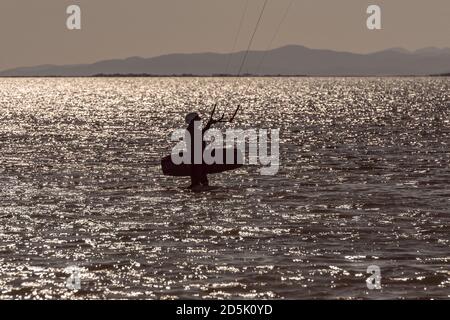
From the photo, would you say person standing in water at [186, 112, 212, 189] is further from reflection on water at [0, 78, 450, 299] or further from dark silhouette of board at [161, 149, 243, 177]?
reflection on water at [0, 78, 450, 299]

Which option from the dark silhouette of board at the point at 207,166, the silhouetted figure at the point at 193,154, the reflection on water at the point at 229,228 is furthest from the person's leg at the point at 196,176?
the reflection on water at the point at 229,228

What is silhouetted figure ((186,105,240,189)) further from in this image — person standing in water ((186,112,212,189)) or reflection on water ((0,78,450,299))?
reflection on water ((0,78,450,299))

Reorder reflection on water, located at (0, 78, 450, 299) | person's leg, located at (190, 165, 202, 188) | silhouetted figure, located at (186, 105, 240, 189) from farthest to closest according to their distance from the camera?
person's leg, located at (190, 165, 202, 188), silhouetted figure, located at (186, 105, 240, 189), reflection on water, located at (0, 78, 450, 299)

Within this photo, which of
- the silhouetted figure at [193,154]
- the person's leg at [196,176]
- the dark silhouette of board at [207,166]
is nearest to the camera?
the silhouetted figure at [193,154]

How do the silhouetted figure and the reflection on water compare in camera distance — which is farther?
the silhouetted figure

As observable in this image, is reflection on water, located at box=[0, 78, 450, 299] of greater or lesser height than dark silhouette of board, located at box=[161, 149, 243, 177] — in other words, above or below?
below

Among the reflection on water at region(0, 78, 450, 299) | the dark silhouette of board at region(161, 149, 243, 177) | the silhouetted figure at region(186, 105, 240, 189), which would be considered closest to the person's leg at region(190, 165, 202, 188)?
the silhouetted figure at region(186, 105, 240, 189)

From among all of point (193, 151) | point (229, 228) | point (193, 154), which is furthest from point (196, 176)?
point (229, 228)

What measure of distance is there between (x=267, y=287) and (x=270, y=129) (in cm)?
5597

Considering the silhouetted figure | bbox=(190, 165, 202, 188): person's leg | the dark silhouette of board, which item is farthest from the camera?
bbox=(190, 165, 202, 188): person's leg

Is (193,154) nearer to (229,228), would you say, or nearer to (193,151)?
(193,151)

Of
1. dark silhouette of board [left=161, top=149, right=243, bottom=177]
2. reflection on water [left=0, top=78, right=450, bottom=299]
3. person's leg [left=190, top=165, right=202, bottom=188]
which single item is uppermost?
dark silhouette of board [left=161, top=149, right=243, bottom=177]

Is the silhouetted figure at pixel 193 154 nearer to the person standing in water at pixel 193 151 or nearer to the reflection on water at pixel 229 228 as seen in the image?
the person standing in water at pixel 193 151

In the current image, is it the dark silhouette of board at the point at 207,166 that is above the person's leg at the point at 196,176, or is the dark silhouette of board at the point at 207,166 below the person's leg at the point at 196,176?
above
